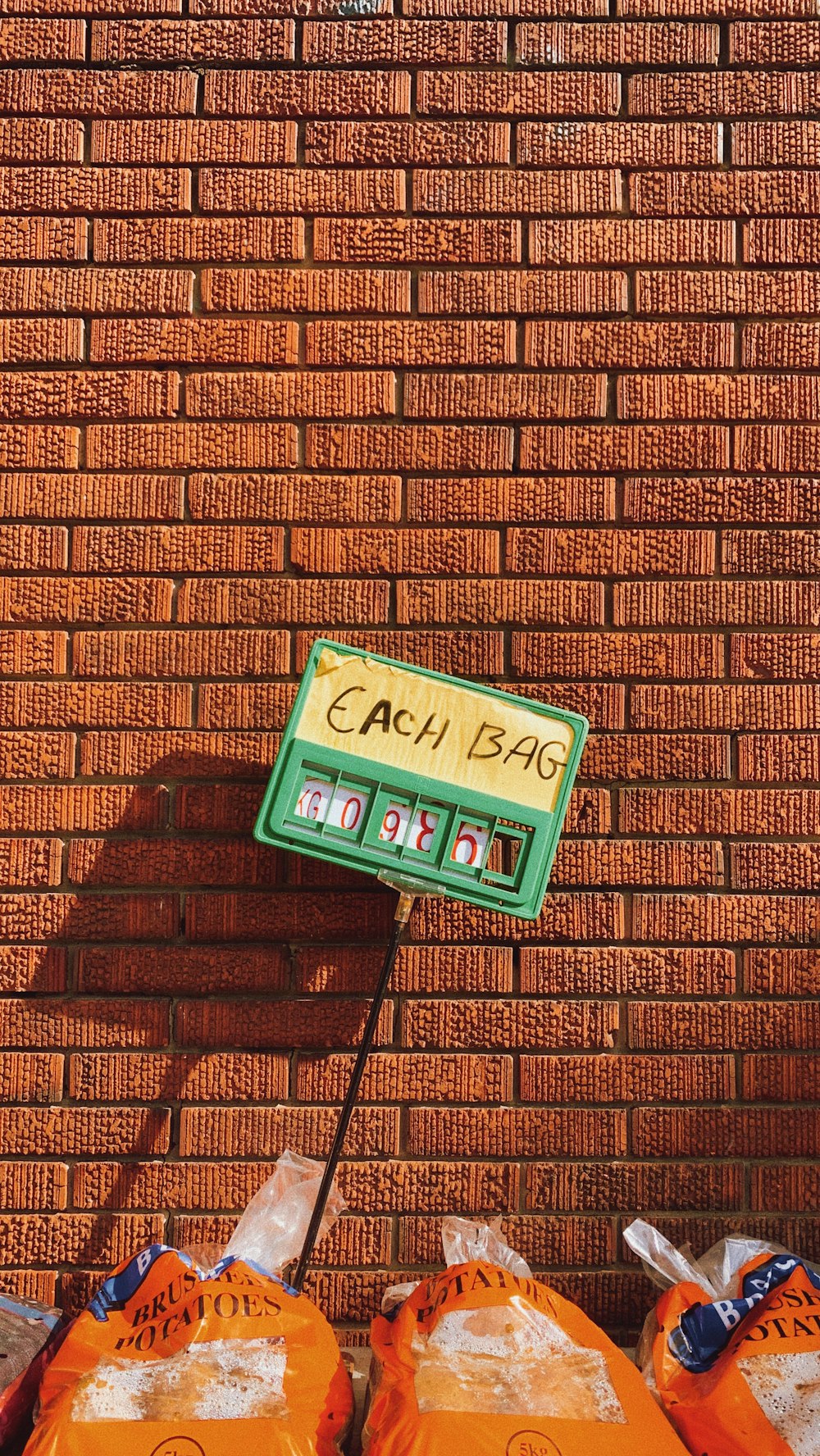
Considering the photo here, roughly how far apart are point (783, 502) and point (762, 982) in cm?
97

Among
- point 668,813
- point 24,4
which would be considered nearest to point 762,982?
point 668,813

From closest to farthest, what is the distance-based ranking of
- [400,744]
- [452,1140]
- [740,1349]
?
[740,1349] → [400,744] → [452,1140]

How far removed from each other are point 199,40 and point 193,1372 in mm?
2388

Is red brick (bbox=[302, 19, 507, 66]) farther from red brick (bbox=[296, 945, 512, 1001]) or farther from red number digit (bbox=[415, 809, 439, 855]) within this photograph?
red brick (bbox=[296, 945, 512, 1001])

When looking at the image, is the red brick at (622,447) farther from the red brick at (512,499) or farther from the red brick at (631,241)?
the red brick at (631,241)

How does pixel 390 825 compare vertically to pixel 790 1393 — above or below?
above

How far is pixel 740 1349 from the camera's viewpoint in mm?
1344

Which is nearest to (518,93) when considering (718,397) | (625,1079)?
(718,397)

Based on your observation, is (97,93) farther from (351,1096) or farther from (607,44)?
(351,1096)

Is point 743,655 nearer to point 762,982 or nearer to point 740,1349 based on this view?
point 762,982

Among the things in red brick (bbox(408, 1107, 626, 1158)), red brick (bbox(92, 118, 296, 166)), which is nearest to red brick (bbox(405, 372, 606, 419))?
red brick (bbox(92, 118, 296, 166))

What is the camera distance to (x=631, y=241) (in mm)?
1750

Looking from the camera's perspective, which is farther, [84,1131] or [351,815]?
[84,1131]

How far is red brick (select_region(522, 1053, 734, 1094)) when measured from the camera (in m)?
1.70
